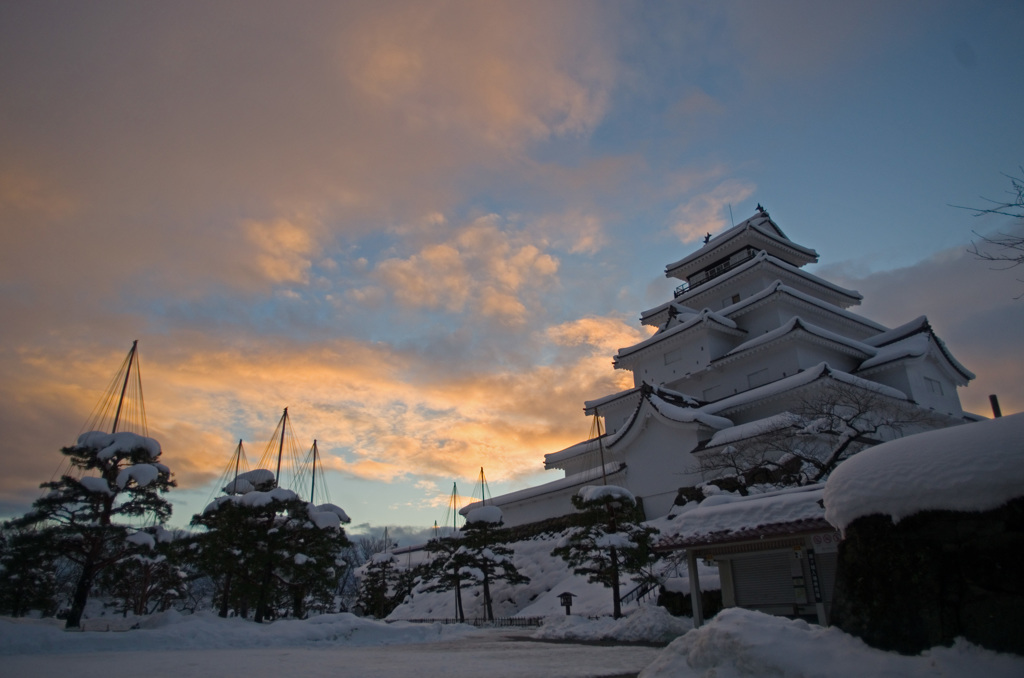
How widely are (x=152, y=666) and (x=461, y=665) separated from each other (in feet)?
20.2

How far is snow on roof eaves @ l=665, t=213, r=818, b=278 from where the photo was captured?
43.4 metres

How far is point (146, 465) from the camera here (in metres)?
20.8

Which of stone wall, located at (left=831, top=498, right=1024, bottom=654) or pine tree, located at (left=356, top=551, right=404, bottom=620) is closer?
stone wall, located at (left=831, top=498, right=1024, bottom=654)

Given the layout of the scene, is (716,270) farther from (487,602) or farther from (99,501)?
(99,501)

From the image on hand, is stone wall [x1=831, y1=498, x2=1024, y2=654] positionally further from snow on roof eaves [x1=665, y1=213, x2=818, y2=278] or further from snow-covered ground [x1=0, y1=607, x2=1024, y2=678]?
snow on roof eaves [x1=665, y1=213, x2=818, y2=278]

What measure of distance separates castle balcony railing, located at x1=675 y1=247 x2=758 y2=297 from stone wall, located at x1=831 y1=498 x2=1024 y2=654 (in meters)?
38.4

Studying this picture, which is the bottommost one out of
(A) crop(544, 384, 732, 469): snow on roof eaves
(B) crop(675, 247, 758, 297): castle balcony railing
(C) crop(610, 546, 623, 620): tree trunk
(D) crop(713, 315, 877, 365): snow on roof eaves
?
(C) crop(610, 546, 623, 620): tree trunk

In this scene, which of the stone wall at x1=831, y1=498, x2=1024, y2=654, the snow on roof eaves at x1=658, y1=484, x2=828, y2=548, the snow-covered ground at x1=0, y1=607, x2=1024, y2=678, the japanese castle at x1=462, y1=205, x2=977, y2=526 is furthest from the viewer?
the japanese castle at x1=462, y1=205, x2=977, y2=526

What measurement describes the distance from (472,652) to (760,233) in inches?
1461

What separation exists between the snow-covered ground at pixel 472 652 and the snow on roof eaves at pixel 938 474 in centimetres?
138

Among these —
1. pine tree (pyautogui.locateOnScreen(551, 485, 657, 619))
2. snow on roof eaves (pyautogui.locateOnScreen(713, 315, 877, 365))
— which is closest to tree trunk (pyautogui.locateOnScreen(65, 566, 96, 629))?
pine tree (pyautogui.locateOnScreen(551, 485, 657, 619))

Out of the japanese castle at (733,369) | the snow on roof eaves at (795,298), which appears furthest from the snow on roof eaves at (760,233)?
the snow on roof eaves at (795,298)

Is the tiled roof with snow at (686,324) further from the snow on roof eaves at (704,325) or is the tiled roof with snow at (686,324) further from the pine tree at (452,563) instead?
the pine tree at (452,563)

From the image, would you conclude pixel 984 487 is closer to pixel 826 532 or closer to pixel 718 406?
pixel 826 532
